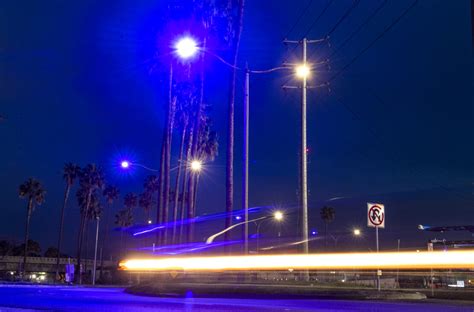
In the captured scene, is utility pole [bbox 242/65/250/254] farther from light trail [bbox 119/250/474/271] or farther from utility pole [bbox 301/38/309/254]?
utility pole [bbox 301/38/309/254]

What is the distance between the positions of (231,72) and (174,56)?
34.5 ft

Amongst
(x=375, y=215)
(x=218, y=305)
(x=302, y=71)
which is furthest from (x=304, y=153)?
(x=218, y=305)

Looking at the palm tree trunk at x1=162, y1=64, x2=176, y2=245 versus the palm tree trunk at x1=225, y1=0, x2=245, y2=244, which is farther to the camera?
the palm tree trunk at x1=162, y1=64, x2=176, y2=245

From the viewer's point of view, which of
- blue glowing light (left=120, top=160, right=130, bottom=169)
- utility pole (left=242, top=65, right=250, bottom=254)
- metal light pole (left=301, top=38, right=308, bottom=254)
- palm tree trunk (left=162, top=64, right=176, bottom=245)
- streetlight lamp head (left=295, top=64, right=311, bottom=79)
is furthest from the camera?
palm tree trunk (left=162, top=64, right=176, bottom=245)

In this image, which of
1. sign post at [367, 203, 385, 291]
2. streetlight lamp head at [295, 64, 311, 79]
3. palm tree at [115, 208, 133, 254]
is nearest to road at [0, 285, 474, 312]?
sign post at [367, 203, 385, 291]

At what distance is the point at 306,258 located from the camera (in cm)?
2267

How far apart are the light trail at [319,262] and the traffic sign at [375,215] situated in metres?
1.12

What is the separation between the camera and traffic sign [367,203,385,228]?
726 inches

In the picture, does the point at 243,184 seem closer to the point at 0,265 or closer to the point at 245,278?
the point at 245,278

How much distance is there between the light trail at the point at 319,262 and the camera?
1706 centimetres

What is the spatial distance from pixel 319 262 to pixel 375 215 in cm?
429

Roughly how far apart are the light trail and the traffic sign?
112 cm

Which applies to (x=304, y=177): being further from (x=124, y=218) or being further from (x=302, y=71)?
(x=124, y=218)

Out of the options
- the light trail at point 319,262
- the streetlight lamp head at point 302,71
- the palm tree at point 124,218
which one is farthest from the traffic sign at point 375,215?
the palm tree at point 124,218
